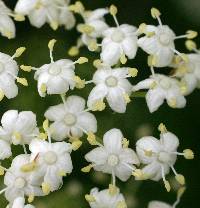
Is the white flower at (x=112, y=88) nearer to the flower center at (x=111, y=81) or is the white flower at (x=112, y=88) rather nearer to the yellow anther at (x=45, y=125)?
the flower center at (x=111, y=81)

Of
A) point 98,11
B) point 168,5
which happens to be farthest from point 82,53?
point 168,5

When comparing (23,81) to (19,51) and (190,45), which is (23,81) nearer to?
(19,51)

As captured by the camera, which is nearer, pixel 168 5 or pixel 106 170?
pixel 106 170

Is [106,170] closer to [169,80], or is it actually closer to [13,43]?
[169,80]

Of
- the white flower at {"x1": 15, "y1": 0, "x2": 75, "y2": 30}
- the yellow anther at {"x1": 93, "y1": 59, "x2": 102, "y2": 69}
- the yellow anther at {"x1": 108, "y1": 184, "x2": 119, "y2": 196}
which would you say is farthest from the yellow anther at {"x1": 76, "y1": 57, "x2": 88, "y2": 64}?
the yellow anther at {"x1": 108, "y1": 184, "x2": 119, "y2": 196}

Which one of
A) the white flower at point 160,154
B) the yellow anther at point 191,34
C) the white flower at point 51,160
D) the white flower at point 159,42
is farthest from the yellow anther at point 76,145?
the yellow anther at point 191,34

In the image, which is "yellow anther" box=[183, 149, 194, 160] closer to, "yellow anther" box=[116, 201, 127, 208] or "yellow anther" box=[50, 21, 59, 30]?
"yellow anther" box=[116, 201, 127, 208]

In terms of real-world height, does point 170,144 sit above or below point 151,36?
below

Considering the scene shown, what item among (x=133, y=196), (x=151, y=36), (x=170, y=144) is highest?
(x=151, y=36)
